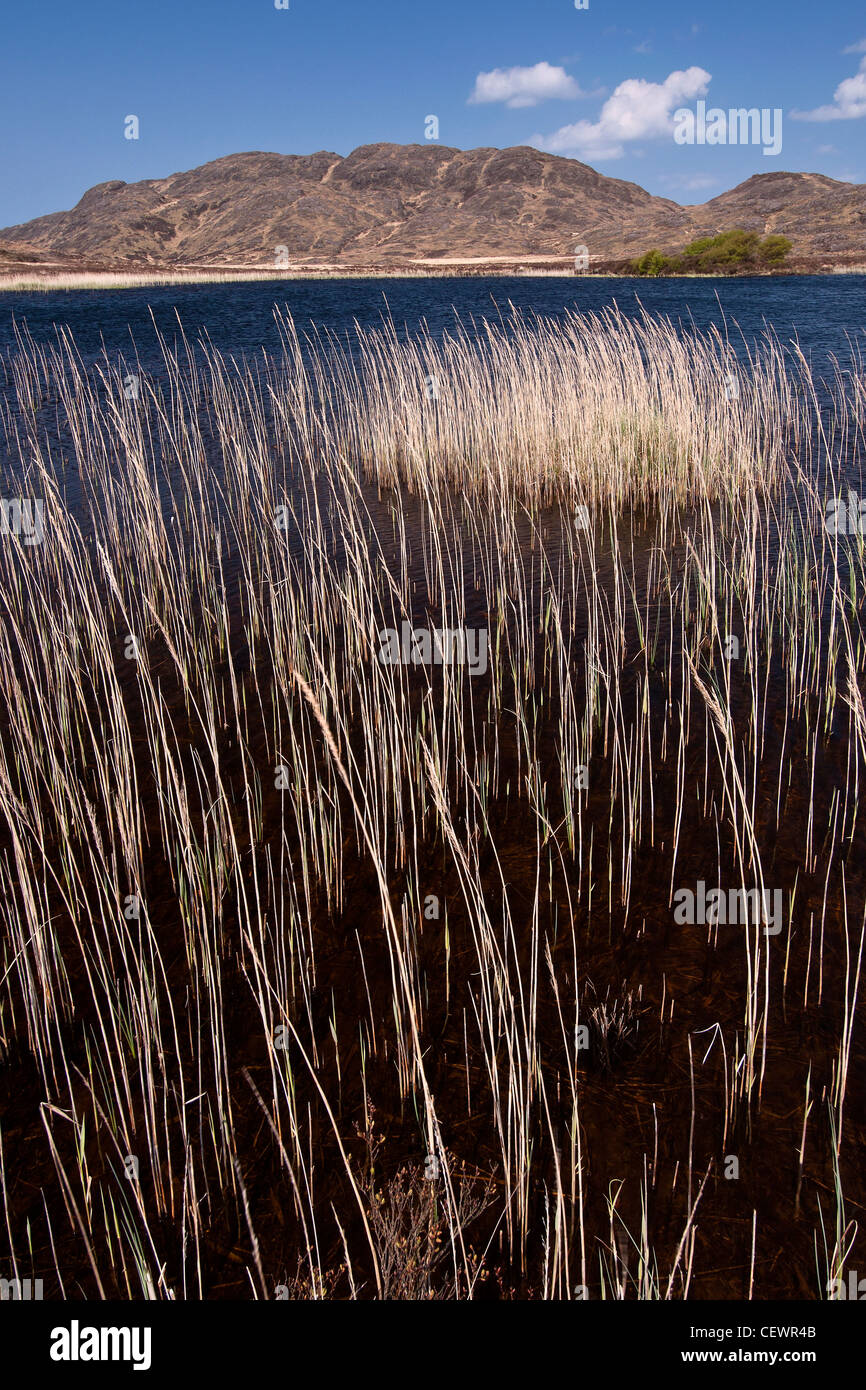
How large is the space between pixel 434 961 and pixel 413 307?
87.6 feet

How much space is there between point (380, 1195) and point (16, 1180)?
2.87ft

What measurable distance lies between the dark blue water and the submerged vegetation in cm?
1066

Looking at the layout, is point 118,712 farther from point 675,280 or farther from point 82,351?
point 675,280

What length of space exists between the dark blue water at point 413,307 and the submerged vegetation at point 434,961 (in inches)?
420

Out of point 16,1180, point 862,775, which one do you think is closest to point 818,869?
point 862,775

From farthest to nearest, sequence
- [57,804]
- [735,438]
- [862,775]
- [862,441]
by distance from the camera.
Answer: [862,441] < [735,438] < [862,775] < [57,804]

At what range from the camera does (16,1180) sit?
6.04ft

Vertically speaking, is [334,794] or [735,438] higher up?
[735,438]

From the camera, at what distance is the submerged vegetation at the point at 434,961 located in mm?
1685
